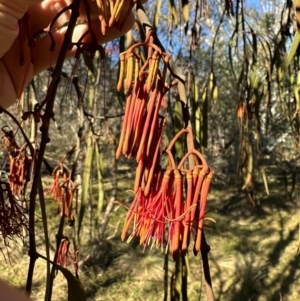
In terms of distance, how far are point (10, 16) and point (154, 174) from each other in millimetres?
194

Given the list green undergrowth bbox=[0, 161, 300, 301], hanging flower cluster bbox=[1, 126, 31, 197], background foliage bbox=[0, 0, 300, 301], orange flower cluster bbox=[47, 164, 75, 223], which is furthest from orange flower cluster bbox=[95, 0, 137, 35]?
green undergrowth bbox=[0, 161, 300, 301]

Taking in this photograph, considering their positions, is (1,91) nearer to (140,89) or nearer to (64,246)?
(140,89)

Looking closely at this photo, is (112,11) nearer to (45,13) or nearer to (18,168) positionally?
(45,13)

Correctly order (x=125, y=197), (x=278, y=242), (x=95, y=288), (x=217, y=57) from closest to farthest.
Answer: (x=95, y=288)
(x=278, y=242)
(x=125, y=197)
(x=217, y=57)

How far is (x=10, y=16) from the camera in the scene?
0.50 meters

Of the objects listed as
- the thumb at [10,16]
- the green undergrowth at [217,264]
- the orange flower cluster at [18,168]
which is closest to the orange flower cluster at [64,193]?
the orange flower cluster at [18,168]

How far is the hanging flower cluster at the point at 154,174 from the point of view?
1.44 ft

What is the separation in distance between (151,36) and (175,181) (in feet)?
0.45

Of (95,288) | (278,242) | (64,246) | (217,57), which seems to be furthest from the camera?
(217,57)

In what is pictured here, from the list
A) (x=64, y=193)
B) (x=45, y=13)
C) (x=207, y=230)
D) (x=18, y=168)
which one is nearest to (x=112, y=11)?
(x=45, y=13)

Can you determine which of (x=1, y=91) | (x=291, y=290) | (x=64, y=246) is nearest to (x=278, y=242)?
(x=291, y=290)

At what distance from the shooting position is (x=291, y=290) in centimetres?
262

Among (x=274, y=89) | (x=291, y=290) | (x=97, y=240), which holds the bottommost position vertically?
(x=291, y=290)

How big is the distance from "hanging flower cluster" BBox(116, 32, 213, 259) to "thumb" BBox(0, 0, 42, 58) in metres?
0.11
